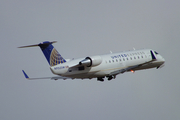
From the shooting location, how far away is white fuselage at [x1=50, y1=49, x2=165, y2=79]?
5616cm

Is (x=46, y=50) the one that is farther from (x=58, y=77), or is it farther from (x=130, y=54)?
(x=130, y=54)

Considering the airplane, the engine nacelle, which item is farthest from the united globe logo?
the engine nacelle

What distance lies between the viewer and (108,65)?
60.1 m

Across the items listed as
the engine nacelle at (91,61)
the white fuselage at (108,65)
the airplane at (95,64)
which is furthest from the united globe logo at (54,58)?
the engine nacelle at (91,61)

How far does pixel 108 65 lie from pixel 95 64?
3.01 meters

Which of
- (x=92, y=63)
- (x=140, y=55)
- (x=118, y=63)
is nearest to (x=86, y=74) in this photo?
(x=92, y=63)

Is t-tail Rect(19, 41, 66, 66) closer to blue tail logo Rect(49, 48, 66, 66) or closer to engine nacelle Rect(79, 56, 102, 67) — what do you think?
blue tail logo Rect(49, 48, 66, 66)

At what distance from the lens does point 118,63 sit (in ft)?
202

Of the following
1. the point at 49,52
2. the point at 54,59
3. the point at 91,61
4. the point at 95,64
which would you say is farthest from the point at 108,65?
the point at 49,52

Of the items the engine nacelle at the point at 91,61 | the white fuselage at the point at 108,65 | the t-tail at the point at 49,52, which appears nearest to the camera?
the t-tail at the point at 49,52

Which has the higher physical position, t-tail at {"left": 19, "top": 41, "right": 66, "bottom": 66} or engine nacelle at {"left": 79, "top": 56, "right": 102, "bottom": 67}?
t-tail at {"left": 19, "top": 41, "right": 66, "bottom": 66}

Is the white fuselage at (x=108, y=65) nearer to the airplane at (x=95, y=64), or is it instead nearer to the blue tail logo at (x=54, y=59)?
the airplane at (x=95, y=64)

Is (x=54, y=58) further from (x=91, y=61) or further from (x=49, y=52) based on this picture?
(x=91, y=61)

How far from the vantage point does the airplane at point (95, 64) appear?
5550cm
